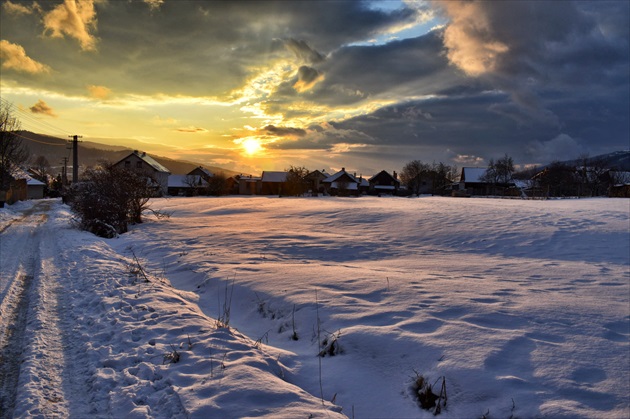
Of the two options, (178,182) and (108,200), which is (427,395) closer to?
(108,200)

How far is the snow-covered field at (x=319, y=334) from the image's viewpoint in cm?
394

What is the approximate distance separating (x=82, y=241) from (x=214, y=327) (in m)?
11.7

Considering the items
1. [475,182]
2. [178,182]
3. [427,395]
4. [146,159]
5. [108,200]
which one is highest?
[146,159]

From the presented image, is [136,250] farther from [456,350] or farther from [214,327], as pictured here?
[456,350]

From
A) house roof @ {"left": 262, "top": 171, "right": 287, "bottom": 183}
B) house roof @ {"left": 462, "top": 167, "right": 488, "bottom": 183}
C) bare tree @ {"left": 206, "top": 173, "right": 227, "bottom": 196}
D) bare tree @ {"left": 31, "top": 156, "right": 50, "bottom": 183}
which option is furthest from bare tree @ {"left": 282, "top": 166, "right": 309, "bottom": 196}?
bare tree @ {"left": 31, "top": 156, "right": 50, "bottom": 183}

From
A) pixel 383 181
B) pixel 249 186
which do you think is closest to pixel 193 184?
pixel 249 186

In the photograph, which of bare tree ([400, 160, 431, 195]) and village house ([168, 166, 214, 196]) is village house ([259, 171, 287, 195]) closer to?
village house ([168, 166, 214, 196])

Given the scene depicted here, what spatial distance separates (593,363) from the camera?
4.40 m

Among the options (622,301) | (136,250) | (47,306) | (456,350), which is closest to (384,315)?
(456,350)

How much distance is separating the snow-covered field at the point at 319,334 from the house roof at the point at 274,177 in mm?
81203

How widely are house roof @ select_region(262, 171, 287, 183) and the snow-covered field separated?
81.2 m

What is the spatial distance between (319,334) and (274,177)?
294 ft

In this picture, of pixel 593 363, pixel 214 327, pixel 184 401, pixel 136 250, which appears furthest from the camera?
pixel 136 250

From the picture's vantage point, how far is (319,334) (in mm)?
5598
